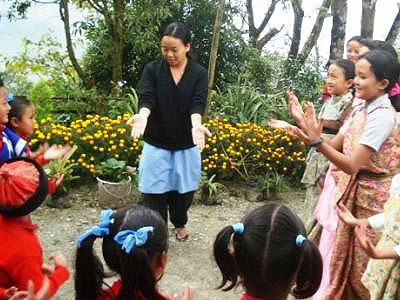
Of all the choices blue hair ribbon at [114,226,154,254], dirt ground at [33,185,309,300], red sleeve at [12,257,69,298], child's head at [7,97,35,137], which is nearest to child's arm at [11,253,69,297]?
red sleeve at [12,257,69,298]

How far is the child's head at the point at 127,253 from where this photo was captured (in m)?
1.44

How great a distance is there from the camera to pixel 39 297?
58.6 inches

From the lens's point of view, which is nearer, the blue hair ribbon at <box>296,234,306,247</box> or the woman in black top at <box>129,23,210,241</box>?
the blue hair ribbon at <box>296,234,306,247</box>

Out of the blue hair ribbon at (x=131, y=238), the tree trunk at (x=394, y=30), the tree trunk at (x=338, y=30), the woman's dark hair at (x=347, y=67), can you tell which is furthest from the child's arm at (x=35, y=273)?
the tree trunk at (x=394, y=30)

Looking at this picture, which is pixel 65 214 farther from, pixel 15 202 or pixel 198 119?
pixel 15 202

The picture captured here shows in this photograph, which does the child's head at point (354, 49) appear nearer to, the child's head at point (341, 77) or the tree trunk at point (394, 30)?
the child's head at point (341, 77)

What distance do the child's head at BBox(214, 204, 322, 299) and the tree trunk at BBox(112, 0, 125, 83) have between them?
5.05m

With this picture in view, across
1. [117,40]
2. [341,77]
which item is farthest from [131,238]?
[117,40]

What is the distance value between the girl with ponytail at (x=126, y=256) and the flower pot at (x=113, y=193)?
9.48 feet

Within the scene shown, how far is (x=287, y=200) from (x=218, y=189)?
75 centimetres

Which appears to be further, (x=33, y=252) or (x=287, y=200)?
(x=287, y=200)

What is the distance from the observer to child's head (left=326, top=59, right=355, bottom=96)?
3230 millimetres

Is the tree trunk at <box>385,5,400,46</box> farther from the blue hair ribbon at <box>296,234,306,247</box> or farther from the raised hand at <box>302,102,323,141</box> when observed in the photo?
the blue hair ribbon at <box>296,234,306,247</box>

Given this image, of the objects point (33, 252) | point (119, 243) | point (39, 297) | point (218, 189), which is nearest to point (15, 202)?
point (33, 252)
